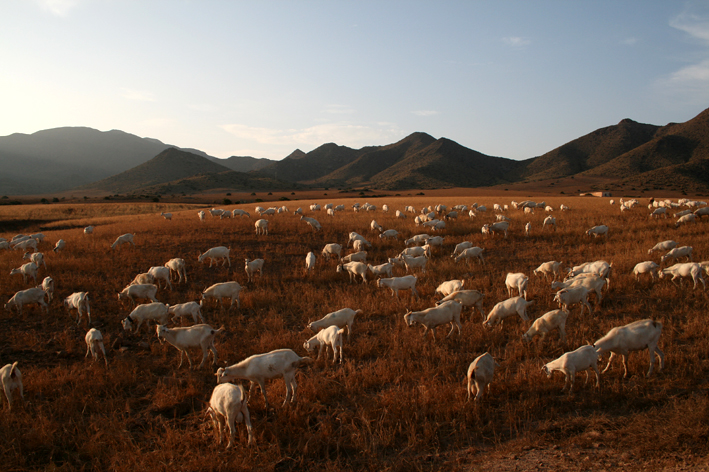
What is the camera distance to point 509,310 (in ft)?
31.1

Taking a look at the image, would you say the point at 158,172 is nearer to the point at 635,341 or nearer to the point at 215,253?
the point at 215,253

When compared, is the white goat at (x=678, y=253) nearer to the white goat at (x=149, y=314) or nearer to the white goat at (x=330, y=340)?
the white goat at (x=330, y=340)

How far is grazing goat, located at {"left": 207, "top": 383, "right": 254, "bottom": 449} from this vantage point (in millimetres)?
5438

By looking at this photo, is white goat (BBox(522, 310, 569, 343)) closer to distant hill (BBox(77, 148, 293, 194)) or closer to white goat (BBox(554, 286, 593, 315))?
white goat (BBox(554, 286, 593, 315))

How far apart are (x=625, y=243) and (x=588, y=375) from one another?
1392 cm

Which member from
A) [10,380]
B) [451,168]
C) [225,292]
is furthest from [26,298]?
[451,168]

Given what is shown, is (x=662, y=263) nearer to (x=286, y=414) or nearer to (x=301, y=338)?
(x=301, y=338)

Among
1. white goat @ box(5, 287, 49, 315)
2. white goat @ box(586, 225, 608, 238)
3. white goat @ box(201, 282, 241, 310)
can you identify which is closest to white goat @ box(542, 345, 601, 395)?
white goat @ box(201, 282, 241, 310)

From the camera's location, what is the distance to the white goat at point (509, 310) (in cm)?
942

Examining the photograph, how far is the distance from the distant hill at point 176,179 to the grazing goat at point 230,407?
9295cm

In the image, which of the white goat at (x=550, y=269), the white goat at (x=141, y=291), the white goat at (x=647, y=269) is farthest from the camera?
the white goat at (x=550, y=269)

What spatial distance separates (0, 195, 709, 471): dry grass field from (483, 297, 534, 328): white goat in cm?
32

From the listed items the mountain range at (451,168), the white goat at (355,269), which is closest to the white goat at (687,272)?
the white goat at (355,269)

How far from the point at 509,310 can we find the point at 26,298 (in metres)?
13.6
